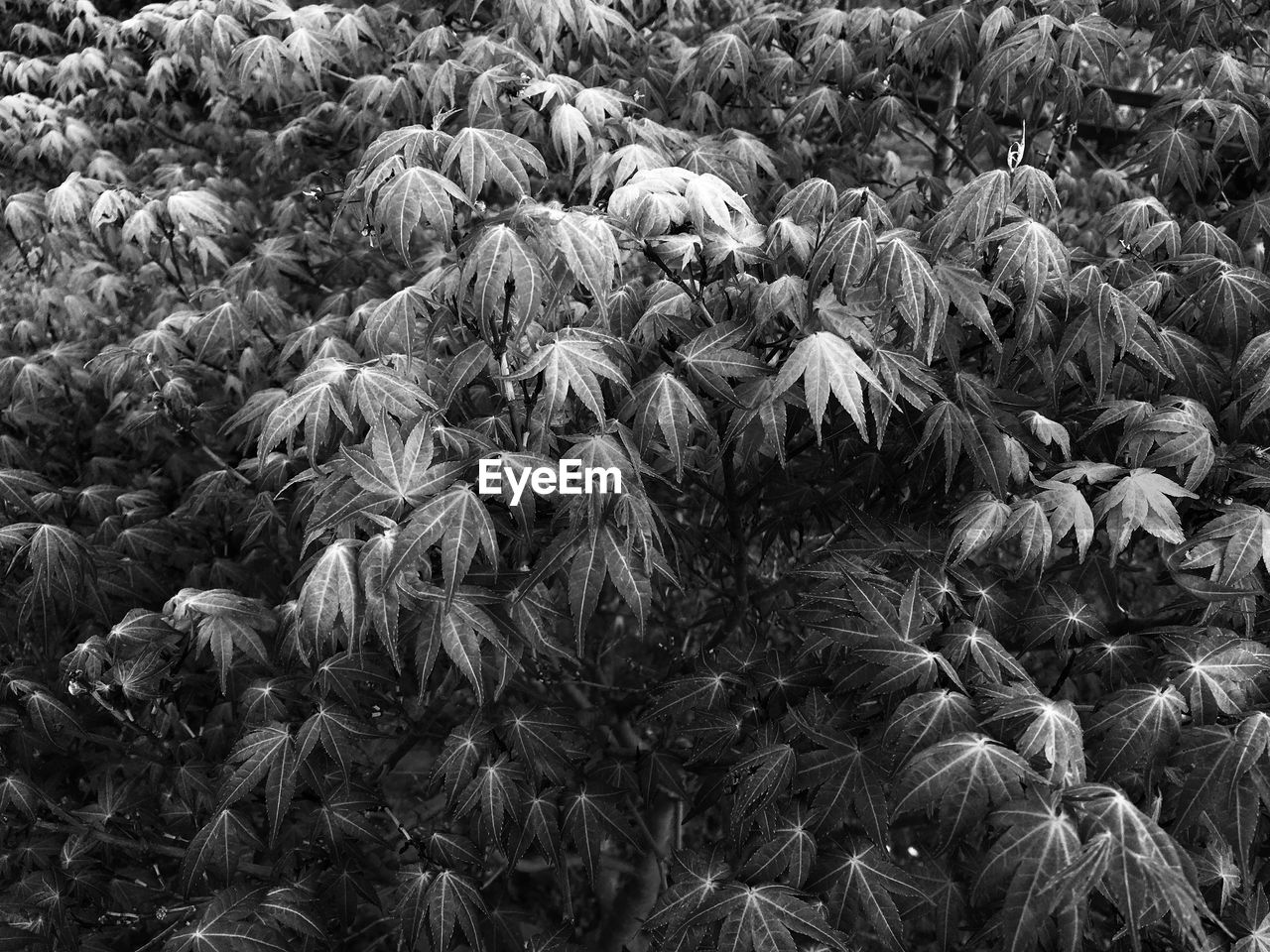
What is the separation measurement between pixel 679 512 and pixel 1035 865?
1.65 metres

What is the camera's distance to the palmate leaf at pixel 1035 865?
54.4 inches

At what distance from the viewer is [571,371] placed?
67.1 inches

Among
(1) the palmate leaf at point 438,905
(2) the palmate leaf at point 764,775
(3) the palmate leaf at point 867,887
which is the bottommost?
(1) the palmate leaf at point 438,905

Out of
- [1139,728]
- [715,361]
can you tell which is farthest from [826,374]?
[1139,728]

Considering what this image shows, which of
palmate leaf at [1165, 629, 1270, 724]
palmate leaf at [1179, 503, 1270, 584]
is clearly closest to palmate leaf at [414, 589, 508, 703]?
palmate leaf at [1165, 629, 1270, 724]

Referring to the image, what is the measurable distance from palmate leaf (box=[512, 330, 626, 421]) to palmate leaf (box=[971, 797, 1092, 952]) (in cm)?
96

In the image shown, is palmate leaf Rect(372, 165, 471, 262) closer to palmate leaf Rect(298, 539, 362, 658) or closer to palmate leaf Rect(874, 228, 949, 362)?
palmate leaf Rect(298, 539, 362, 658)

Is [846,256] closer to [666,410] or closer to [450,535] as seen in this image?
[666,410]

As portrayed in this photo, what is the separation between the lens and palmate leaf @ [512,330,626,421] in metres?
1.69

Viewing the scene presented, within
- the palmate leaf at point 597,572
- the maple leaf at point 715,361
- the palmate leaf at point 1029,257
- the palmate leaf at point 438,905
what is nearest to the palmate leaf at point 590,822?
the palmate leaf at point 438,905

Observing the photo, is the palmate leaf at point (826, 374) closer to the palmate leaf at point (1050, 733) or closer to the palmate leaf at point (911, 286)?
the palmate leaf at point (911, 286)

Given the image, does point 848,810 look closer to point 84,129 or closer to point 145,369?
point 145,369

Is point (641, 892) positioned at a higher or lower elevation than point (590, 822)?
lower

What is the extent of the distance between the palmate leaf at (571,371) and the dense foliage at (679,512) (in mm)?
10
